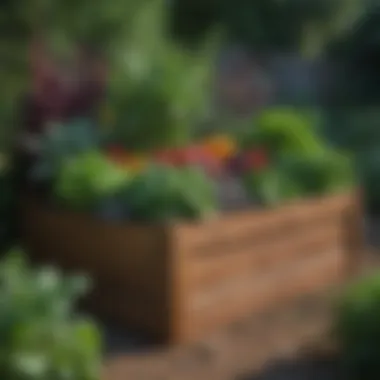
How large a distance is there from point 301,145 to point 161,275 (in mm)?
1551

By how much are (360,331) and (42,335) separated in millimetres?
1222

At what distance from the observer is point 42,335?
12.9 feet

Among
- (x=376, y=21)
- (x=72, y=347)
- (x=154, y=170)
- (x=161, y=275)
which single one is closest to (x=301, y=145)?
(x=154, y=170)

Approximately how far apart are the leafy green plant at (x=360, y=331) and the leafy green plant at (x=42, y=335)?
981 millimetres

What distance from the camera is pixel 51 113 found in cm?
610

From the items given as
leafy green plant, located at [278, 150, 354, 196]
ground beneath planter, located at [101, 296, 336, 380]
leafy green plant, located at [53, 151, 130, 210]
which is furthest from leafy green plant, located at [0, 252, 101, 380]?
leafy green plant, located at [278, 150, 354, 196]

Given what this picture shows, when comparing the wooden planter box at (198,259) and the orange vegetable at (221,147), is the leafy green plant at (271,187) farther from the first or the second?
the orange vegetable at (221,147)

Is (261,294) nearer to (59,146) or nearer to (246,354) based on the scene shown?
(246,354)

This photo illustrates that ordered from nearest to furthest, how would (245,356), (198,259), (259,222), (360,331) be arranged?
1. (360,331)
2. (245,356)
3. (198,259)
4. (259,222)

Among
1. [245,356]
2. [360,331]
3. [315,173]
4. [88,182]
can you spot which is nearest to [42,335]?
[245,356]

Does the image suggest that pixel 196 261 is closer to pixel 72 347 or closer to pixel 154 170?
pixel 154 170

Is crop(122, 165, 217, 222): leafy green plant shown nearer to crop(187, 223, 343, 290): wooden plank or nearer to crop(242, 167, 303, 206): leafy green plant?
crop(187, 223, 343, 290): wooden plank

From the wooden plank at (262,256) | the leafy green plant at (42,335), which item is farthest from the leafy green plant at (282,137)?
the leafy green plant at (42,335)

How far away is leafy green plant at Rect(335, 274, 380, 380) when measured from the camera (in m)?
4.08
